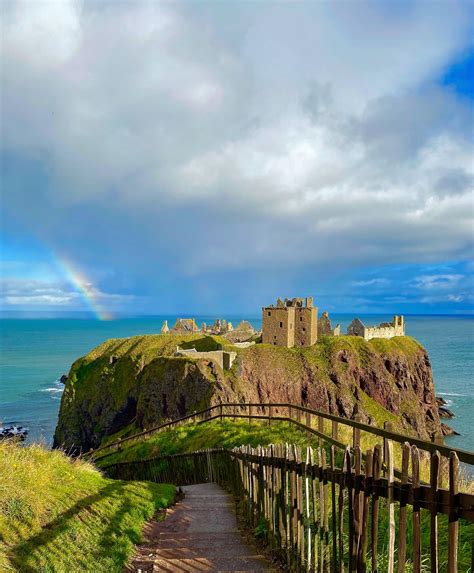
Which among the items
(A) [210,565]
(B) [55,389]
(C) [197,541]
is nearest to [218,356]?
(C) [197,541]

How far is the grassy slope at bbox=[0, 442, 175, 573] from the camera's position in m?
7.14

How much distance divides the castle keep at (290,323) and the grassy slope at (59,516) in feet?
235

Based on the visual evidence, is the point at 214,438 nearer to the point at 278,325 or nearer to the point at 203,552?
the point at 203,552

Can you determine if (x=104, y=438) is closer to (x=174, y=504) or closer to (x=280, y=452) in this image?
(x=174, y=504)

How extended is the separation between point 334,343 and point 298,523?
82.3 m

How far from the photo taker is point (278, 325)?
82.6 m

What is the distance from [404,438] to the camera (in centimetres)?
591

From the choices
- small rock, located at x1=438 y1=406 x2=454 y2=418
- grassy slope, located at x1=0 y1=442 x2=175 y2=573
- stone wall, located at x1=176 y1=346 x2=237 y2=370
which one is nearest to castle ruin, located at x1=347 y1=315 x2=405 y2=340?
small rock, located at x1=438 y1=406 x2=454 y2=418

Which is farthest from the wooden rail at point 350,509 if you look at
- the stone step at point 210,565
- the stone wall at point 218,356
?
the stone wall at point 218,356

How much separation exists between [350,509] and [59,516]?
5523 millimetres

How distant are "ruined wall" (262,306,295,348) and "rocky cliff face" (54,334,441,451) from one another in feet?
7.26

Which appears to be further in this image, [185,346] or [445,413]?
[445,413]

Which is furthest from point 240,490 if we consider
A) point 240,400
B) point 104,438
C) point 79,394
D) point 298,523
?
point 79,394

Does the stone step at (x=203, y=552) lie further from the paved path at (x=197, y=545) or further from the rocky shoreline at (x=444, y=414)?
the rocky shoreline at (x=444, y=414)
